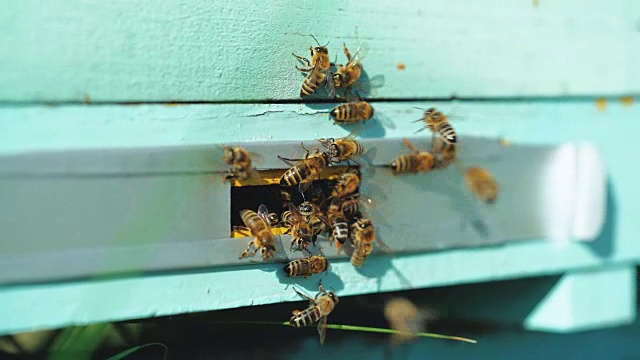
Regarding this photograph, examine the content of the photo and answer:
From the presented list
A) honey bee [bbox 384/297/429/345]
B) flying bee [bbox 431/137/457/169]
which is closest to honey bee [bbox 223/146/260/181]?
flying bee [bbox 431/137/457/169]

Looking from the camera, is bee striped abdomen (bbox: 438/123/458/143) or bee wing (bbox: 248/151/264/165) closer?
bee wing (bbox: 248/151/264/165)

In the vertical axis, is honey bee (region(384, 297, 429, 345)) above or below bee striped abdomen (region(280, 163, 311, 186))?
below

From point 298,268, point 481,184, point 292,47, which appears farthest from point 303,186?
point 481,184

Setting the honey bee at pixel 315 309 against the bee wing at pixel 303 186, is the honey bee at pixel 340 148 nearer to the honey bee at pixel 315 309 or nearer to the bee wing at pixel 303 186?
the bee wing at pixel 303 186

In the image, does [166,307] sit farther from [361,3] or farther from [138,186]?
[361,3]

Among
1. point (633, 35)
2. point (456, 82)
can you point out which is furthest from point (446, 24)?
point (633, 35)

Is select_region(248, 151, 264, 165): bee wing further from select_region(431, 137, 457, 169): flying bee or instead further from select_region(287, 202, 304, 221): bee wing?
Result: select_region(431, 137, 457, 169): flying bee

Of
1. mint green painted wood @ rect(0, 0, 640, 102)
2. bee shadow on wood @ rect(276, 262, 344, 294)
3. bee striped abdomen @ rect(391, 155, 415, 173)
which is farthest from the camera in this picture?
bee striped abdomen @ rect(391, 155, 415, 173)
